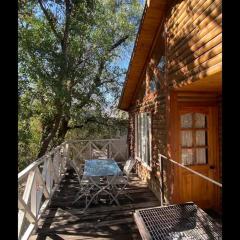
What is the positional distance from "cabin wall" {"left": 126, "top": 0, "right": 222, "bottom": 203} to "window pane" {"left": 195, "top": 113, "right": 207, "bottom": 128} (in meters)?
0.70

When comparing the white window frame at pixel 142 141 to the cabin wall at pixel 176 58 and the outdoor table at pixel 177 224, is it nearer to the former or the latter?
the cabin wall at pixel 176 58

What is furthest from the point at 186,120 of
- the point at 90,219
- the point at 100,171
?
the point at 90,219

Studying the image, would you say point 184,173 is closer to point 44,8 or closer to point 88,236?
point 88,236

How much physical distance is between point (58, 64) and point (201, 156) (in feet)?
19.6

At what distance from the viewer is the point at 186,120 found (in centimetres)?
561

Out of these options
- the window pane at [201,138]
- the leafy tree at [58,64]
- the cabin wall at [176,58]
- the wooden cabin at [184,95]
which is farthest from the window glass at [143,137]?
the leafy tree at [58,64]

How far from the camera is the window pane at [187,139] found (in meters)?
5.57

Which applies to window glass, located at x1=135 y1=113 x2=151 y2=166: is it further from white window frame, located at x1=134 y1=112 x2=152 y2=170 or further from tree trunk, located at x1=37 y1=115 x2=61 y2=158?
tree trunk, located at x1=37 y1=115 x2=61 y2=158

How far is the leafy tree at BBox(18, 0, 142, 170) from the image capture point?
8.99 metres

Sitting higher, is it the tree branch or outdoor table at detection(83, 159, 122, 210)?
the tree branch

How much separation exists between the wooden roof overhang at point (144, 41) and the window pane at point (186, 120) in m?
2.37

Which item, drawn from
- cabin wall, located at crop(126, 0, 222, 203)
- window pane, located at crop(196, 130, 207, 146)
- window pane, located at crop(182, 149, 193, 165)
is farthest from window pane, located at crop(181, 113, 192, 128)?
window pane, located at crop(182, 149, 193, 165)

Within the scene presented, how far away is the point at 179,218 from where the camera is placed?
407 cm
